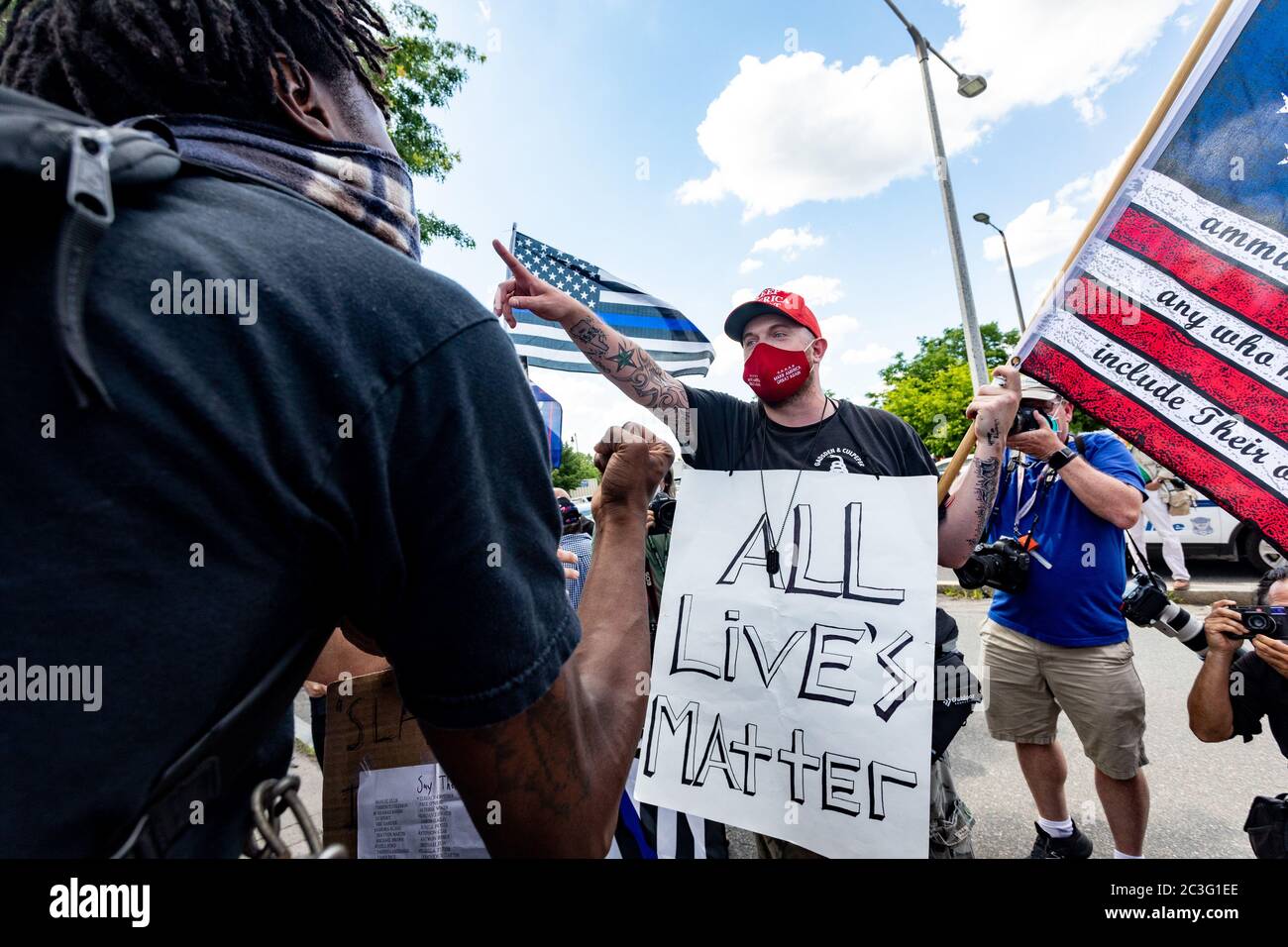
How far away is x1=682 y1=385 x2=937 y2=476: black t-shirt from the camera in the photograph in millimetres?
2445

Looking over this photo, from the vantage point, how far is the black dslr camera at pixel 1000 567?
317cm

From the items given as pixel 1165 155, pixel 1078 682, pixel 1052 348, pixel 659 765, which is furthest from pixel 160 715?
pixel 1078 682

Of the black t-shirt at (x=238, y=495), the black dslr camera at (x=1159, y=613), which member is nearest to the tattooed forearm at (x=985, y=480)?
the black dslr camera at (x=1159, y=613)

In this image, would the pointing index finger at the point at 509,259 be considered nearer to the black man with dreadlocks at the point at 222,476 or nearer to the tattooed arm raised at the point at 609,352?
the tattooed arm raised at the point at 609,352

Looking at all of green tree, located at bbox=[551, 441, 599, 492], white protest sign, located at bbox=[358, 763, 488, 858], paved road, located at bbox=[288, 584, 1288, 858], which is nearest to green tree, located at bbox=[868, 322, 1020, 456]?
paved road, located at bbox=[288, 584, 1288, 858]

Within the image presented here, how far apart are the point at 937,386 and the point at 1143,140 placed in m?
27.0

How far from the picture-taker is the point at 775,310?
2.88 m

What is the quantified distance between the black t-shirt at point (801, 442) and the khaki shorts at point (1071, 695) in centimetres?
151

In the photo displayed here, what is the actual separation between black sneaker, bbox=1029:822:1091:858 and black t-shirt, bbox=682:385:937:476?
212cm

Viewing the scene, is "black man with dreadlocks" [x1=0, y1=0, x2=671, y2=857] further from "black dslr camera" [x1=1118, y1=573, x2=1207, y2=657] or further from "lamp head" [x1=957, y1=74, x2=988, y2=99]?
"lamp head" [x1=957, y1=74, x2=988, y2=99]

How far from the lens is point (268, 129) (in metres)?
0.82

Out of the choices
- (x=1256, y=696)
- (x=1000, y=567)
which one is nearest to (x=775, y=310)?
(x=1000, y=567)

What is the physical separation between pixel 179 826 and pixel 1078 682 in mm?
3669

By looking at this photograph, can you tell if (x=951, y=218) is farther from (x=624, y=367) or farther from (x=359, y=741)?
(x=359, y=741)
